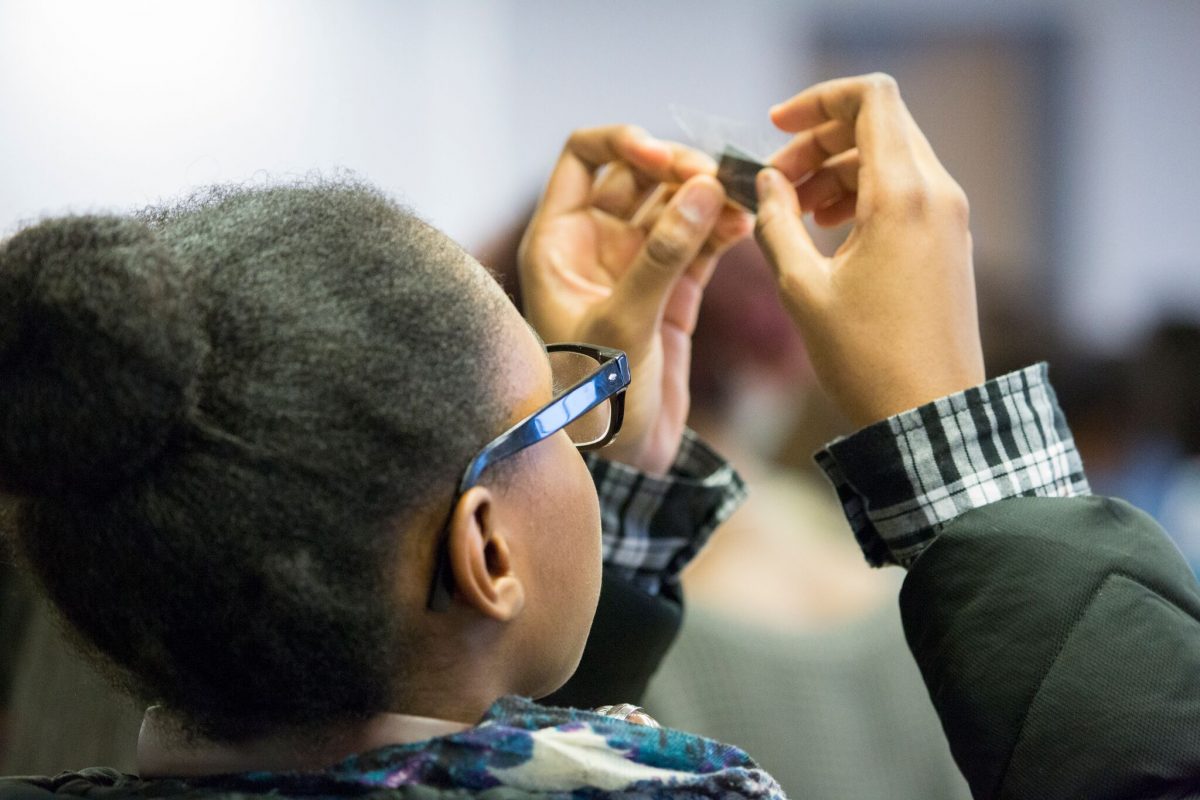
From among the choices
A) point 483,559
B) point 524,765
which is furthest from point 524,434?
point 524,765

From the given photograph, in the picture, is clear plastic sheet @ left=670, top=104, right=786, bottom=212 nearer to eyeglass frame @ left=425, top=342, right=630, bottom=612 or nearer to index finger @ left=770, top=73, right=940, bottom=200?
index finger @ left=770, top=73, right=940, bottom=200

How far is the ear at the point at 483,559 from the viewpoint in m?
0.70

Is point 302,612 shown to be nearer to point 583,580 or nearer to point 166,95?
point 583,580

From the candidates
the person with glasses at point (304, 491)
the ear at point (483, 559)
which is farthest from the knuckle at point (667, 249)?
the ear at point (483, 559)

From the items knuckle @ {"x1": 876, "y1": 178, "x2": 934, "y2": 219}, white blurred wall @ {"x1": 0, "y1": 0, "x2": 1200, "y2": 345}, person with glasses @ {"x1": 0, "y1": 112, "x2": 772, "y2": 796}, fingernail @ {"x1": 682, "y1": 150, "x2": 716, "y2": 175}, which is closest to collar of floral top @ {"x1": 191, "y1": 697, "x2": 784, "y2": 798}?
person with glasses @ {"x1": 0, "y1": 112, "x2": 772, "y2": 796}

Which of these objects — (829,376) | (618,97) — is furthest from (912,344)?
(618,97)

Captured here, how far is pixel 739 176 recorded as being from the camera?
43.6 inches

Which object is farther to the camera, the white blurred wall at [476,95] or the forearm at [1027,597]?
the white blurred wall at [476,95]

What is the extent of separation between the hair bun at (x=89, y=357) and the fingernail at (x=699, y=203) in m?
0.53

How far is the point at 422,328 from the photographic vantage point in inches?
28.2

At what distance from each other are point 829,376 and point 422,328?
0.36m

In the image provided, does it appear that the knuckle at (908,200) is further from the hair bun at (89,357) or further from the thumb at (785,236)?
the hair bun at (89,357)

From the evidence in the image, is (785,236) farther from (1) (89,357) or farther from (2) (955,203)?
(1) (89,357)

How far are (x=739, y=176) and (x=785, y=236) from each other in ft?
0.39
